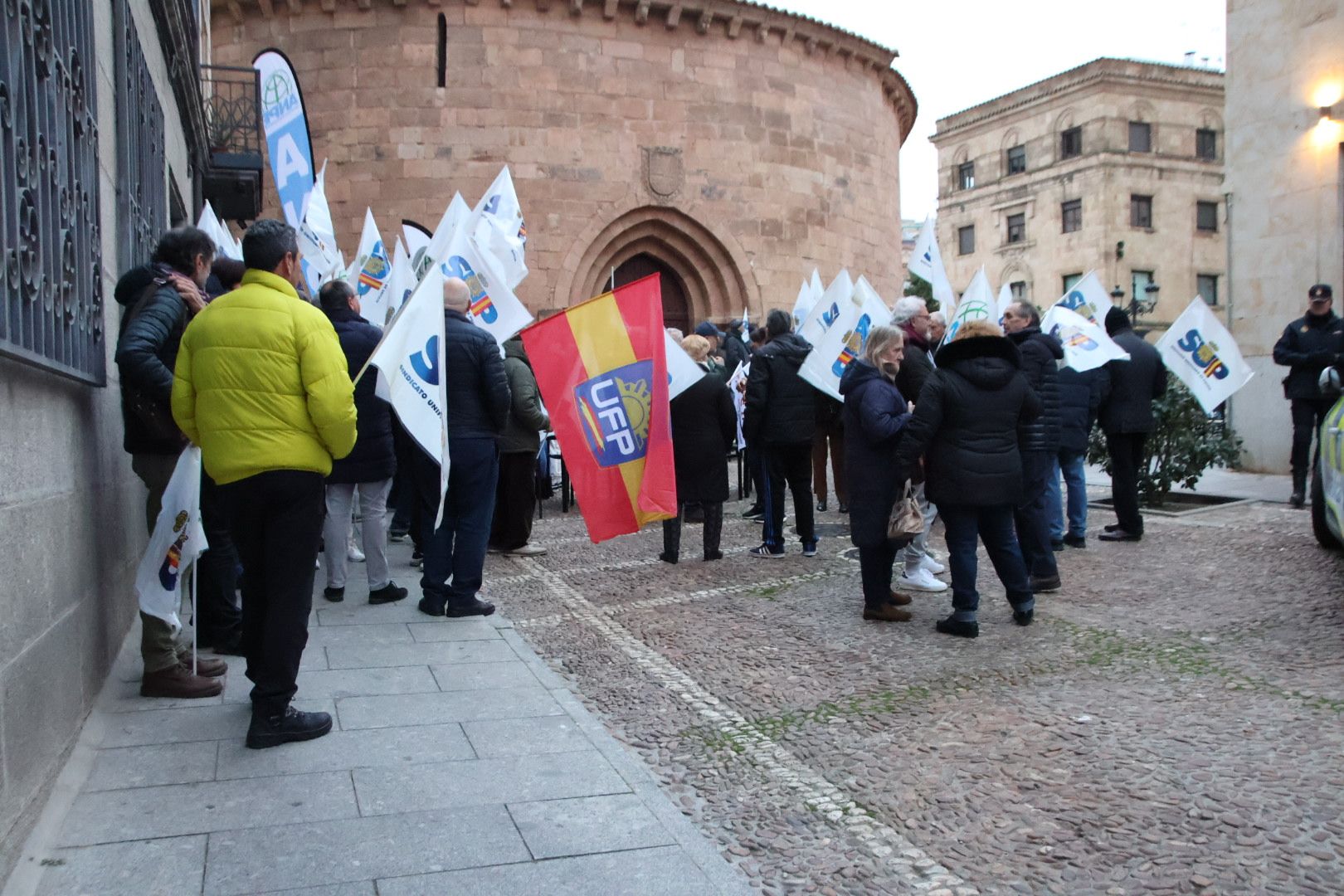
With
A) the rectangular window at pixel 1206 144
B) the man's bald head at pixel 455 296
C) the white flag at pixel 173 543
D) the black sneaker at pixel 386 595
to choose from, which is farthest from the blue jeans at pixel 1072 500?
the rectangular window at pixel 1206 144

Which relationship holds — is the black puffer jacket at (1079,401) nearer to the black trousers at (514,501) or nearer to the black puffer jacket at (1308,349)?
the black puffer jacket at (1308,349)

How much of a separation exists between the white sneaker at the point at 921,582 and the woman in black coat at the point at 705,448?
1.60 metres

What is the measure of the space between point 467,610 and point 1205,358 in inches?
288

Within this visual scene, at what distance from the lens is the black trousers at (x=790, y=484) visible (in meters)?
8.44

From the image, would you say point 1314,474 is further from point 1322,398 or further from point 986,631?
point 986,631

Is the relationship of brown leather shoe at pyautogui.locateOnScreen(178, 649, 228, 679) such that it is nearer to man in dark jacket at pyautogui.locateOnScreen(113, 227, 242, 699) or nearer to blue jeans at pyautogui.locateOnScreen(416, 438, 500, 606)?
man in dark jacket at pyautogui.locateOnScreen(113, 227, 242, 699)

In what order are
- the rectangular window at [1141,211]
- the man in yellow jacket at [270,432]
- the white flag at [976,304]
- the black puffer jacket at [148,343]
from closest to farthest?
the man in yellow jacket at [270,432] < the black puffer jacket at [148,343] < the white flag at [976,304] < the rectangular window at [1141,211]

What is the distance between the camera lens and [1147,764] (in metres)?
4.01

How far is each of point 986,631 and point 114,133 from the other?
17.8 feet

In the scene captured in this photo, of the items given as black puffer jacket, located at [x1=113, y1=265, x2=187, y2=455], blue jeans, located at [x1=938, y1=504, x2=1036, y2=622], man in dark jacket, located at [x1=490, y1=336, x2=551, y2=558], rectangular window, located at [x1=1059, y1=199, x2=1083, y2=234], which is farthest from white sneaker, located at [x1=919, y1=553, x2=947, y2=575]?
rectangular window, located at [x1=1059, y1=199, x2=1083, y2=234]

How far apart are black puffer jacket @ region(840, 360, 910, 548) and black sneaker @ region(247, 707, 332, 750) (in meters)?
3.11

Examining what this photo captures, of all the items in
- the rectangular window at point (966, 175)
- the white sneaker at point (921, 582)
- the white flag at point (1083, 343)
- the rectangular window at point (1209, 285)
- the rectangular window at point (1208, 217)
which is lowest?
the white sneaker at point (921, 582)

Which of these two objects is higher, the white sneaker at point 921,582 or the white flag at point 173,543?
the white flag at point 173,543

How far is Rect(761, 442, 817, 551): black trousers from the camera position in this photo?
27.7 ft
